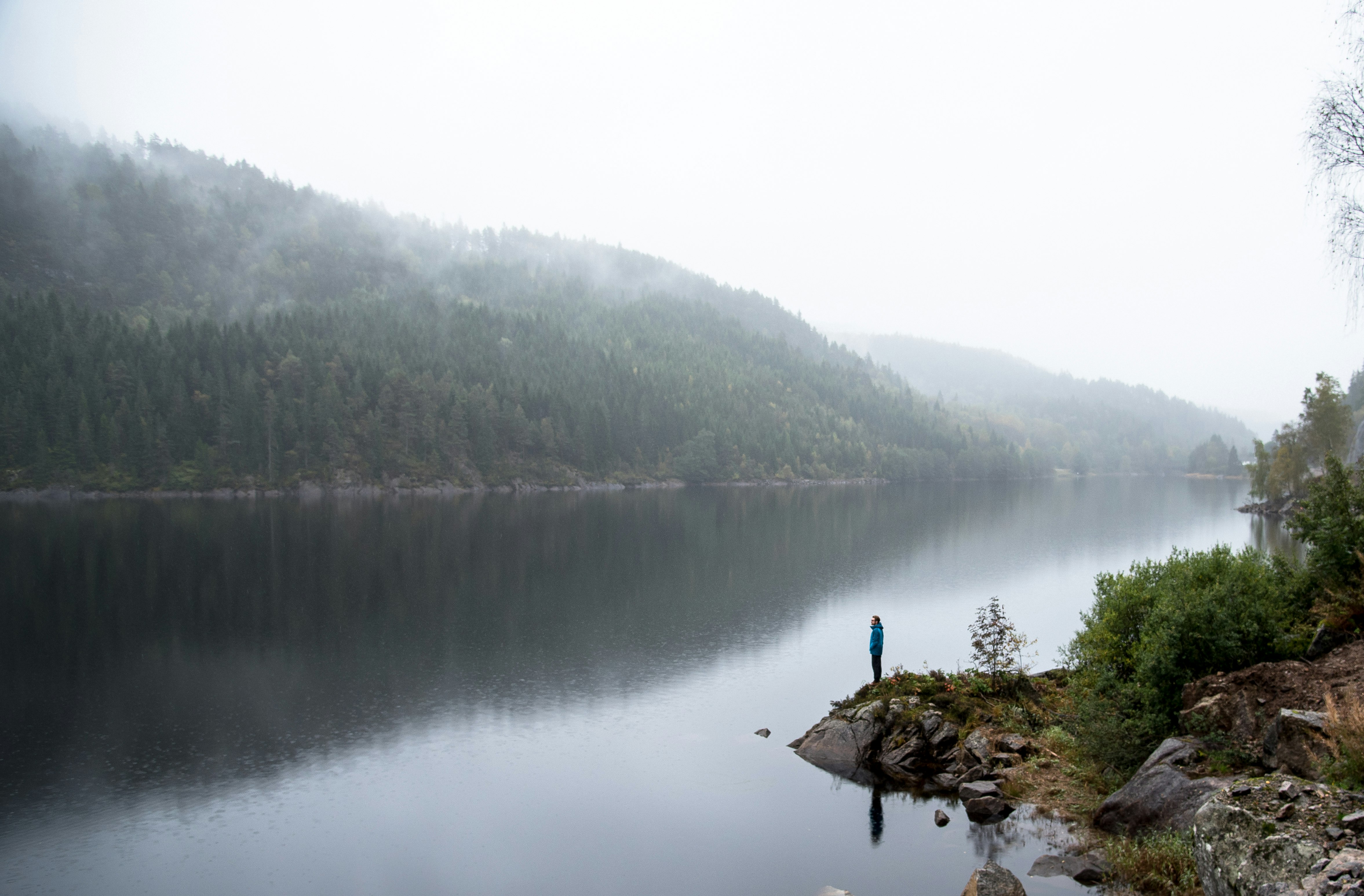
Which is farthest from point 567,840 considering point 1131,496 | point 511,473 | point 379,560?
point 1131,496

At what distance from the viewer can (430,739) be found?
25.4 metres

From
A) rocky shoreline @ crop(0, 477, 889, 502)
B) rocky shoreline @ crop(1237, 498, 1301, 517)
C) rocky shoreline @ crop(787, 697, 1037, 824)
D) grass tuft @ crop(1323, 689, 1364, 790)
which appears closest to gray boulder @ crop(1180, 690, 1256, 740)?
grass tuft @ crop(1323, 689, 1364, 790)

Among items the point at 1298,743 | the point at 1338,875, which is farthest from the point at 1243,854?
the point at 1298,743

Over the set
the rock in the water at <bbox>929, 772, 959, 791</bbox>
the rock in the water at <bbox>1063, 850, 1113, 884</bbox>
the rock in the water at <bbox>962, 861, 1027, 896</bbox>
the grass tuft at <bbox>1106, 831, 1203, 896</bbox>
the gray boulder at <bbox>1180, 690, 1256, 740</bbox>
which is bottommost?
the rock in the water at <bbox>929, 772, 959, 791</bbox>

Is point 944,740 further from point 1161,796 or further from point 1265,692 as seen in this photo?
point 1265,692

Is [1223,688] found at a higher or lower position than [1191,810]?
higher

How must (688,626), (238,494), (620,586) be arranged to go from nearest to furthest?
(688,626) < (620,586) < (238,494)

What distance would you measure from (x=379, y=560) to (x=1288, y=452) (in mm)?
114842

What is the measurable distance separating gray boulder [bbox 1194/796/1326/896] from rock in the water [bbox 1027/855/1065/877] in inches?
210

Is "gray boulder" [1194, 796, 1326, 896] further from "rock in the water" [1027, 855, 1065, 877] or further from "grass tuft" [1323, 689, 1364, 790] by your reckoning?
"rock in the water" [1027, 855, 1065, 877]

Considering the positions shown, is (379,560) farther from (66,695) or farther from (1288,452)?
(1288,452)

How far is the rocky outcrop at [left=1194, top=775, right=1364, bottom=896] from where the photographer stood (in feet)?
29.1

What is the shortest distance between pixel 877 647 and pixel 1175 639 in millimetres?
10207

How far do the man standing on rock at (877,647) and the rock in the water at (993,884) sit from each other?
11.3 metres
